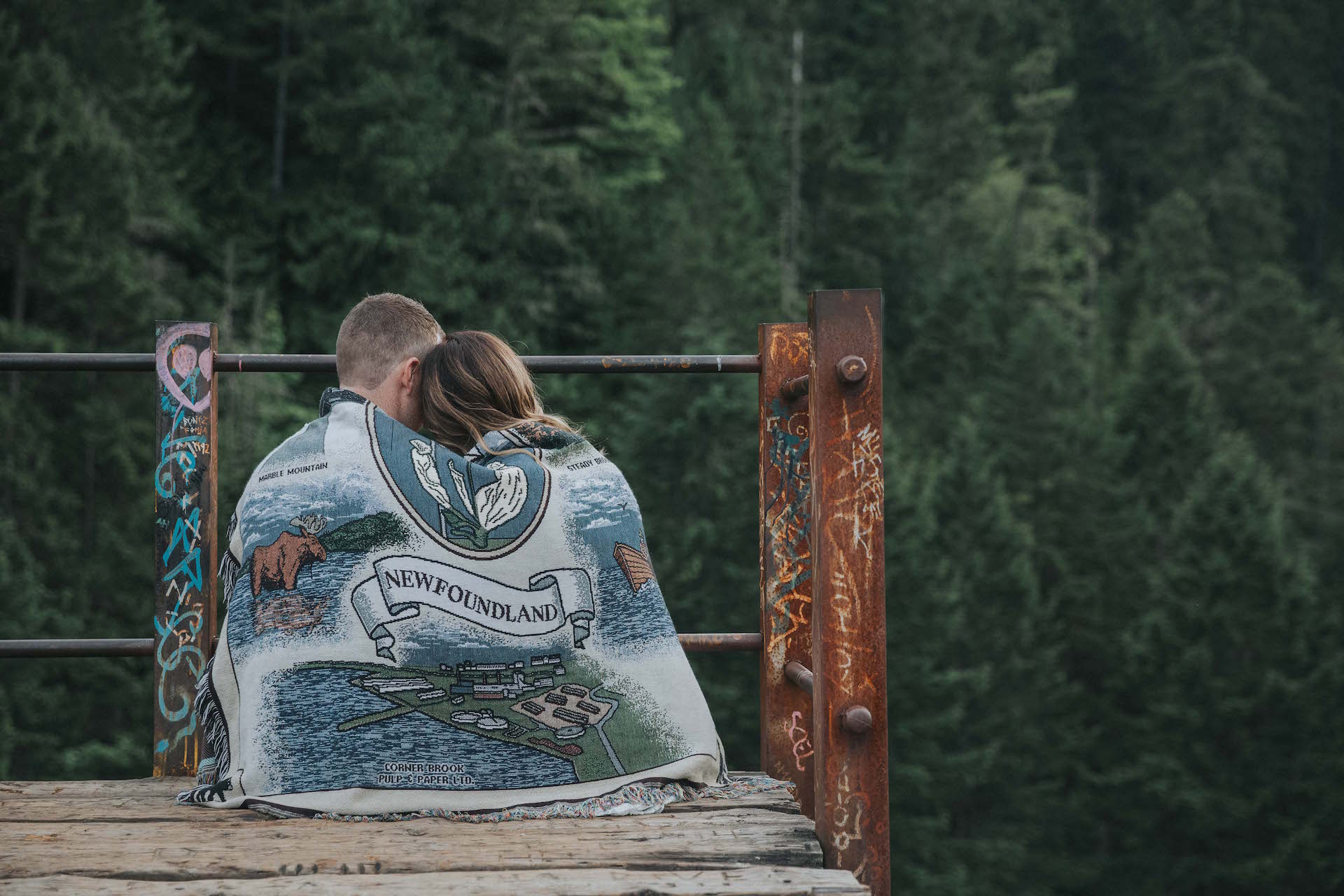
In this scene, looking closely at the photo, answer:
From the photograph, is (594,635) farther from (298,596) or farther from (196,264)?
(196,264)

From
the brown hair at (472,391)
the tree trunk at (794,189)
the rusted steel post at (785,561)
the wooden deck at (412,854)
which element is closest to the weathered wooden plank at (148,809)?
the wooden deck at (412,854)

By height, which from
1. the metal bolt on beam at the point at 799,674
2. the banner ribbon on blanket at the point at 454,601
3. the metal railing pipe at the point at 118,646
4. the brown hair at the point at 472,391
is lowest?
the metal bolt on beam at the point at 799,674

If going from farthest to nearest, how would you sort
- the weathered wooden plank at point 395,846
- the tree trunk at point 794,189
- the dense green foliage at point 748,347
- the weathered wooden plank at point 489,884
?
the tree trunk at point 794,189, the dense green foliage at point 748,347, the weathered wooden plank at point 395,846, the weathered wooden plank at point 489,884

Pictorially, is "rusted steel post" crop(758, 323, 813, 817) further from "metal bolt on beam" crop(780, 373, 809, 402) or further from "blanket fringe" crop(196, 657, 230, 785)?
"blanket fringe" crop(196, 657, 230, 785)

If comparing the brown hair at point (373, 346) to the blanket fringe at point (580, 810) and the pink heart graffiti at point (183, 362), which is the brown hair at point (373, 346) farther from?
the blanket fringe at point (580, 810)

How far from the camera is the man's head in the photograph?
2.39 meters

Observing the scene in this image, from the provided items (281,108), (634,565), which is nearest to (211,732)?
(634,565)

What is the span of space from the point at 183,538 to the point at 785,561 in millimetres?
1098

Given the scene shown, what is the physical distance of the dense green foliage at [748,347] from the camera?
1945 cm

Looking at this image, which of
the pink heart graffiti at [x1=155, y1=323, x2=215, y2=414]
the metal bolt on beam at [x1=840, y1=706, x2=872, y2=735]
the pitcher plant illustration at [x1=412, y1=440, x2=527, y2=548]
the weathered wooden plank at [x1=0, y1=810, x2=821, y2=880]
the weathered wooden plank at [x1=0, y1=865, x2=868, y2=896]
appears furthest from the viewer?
the pink heart graffiti at [x1=155, y1=323, x2=215, y2=414]

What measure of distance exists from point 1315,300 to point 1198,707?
17.4 m

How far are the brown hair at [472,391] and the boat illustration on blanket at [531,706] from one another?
1.37 ft

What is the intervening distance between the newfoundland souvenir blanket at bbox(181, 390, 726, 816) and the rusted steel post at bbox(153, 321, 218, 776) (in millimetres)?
338

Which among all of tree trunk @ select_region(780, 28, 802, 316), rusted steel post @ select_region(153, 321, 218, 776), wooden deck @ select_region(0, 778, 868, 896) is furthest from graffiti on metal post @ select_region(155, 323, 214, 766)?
tree trunk @ select_region(780, 28, 802, 316)
